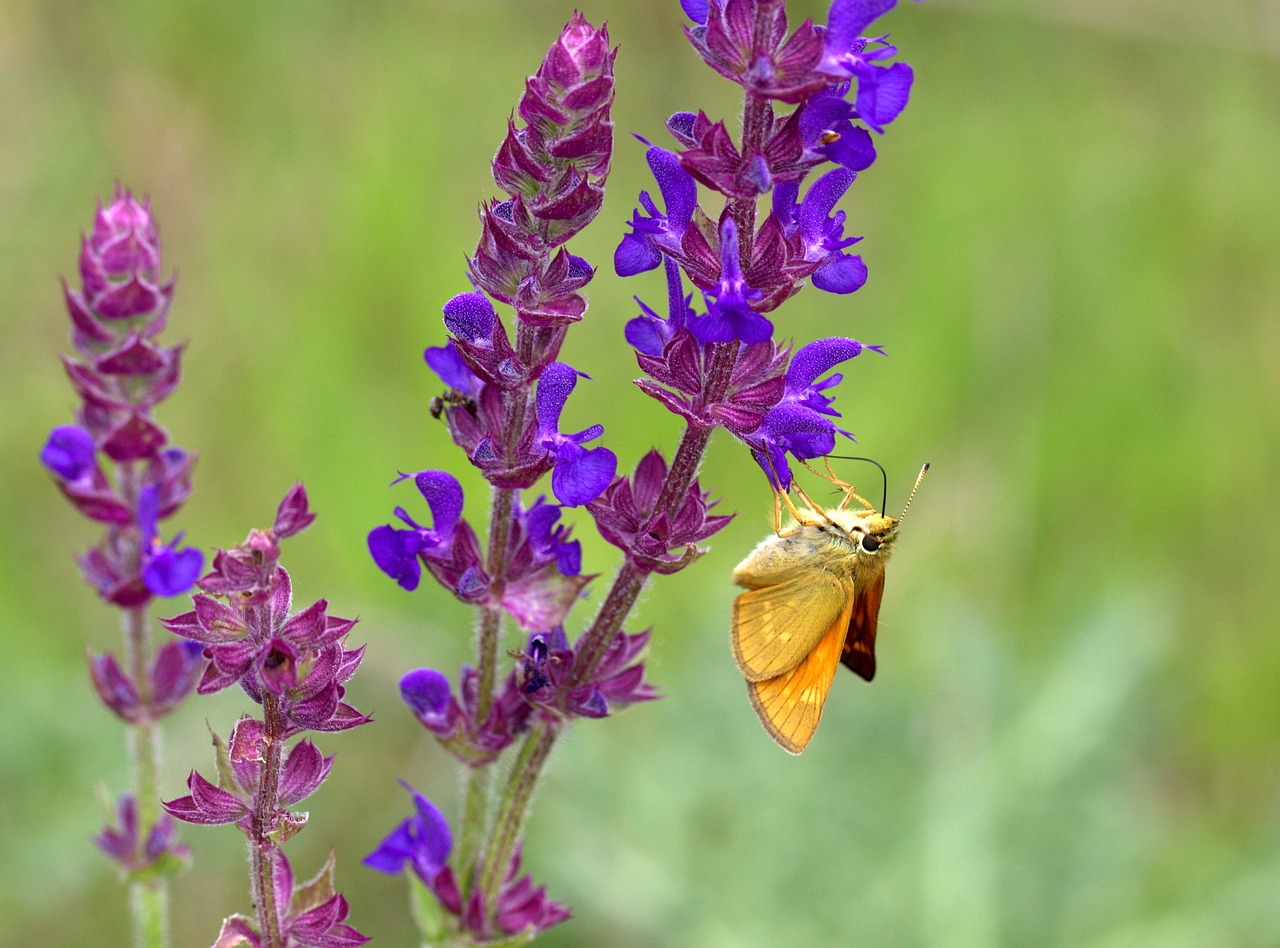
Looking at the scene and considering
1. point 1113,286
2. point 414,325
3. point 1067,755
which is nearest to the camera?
point 1067,755

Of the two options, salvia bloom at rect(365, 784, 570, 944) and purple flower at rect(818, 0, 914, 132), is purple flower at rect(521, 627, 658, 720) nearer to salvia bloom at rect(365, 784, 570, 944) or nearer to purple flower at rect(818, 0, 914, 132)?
salvia bloom at rect(365, 784, 570, 944)

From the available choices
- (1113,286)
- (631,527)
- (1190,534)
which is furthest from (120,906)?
(1113,286)

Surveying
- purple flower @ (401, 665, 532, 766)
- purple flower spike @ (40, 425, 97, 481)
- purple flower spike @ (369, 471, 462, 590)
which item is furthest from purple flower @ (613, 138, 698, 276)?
purple flower spike @ (40, 425, 97, 481)

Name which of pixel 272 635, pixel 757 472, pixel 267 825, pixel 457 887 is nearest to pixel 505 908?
pixel 457 887

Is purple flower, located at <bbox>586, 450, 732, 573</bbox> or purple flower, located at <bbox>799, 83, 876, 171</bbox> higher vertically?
purple flower, located at <bbox>799, 83, 876, 171</bbox>

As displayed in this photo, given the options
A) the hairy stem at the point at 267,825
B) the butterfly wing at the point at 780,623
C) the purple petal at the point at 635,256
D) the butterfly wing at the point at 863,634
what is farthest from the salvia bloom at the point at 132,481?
the butterfly wing at the point at 863,634

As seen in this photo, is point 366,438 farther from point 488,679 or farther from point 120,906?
point 488,679
